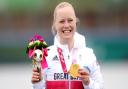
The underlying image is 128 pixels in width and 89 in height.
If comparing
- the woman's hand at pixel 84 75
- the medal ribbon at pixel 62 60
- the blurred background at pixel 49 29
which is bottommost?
the woman's hand at pixel 84 75

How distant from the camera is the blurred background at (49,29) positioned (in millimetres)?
7116

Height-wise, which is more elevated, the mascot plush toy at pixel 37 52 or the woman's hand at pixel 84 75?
the mascot plush toy at pixel 37 52

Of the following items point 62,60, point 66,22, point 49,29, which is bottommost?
point 62,60

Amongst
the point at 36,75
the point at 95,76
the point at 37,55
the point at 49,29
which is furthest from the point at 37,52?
the point at 49,29

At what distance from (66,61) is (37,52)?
0.69ft

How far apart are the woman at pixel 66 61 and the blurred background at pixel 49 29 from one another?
3.69 metres

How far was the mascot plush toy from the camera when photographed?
289 centimetres

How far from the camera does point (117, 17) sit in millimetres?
7855

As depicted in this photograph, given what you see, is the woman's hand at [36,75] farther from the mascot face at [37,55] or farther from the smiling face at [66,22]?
the smiling face at [66,22]

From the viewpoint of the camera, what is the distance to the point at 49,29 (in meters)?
7.46

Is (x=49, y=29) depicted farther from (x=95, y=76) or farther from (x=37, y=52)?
(x=37, y=52)

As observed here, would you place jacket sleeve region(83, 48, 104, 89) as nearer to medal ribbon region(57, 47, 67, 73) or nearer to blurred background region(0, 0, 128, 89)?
medal ribbon region(57, 47, 67, 73)

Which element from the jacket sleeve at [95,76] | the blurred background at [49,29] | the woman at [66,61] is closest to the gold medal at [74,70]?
the woman at [66,61]

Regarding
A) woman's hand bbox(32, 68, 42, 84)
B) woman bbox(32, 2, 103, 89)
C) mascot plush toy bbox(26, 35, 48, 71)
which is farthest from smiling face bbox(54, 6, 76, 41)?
woman's hand bbox(32, 68, 42, 84)
